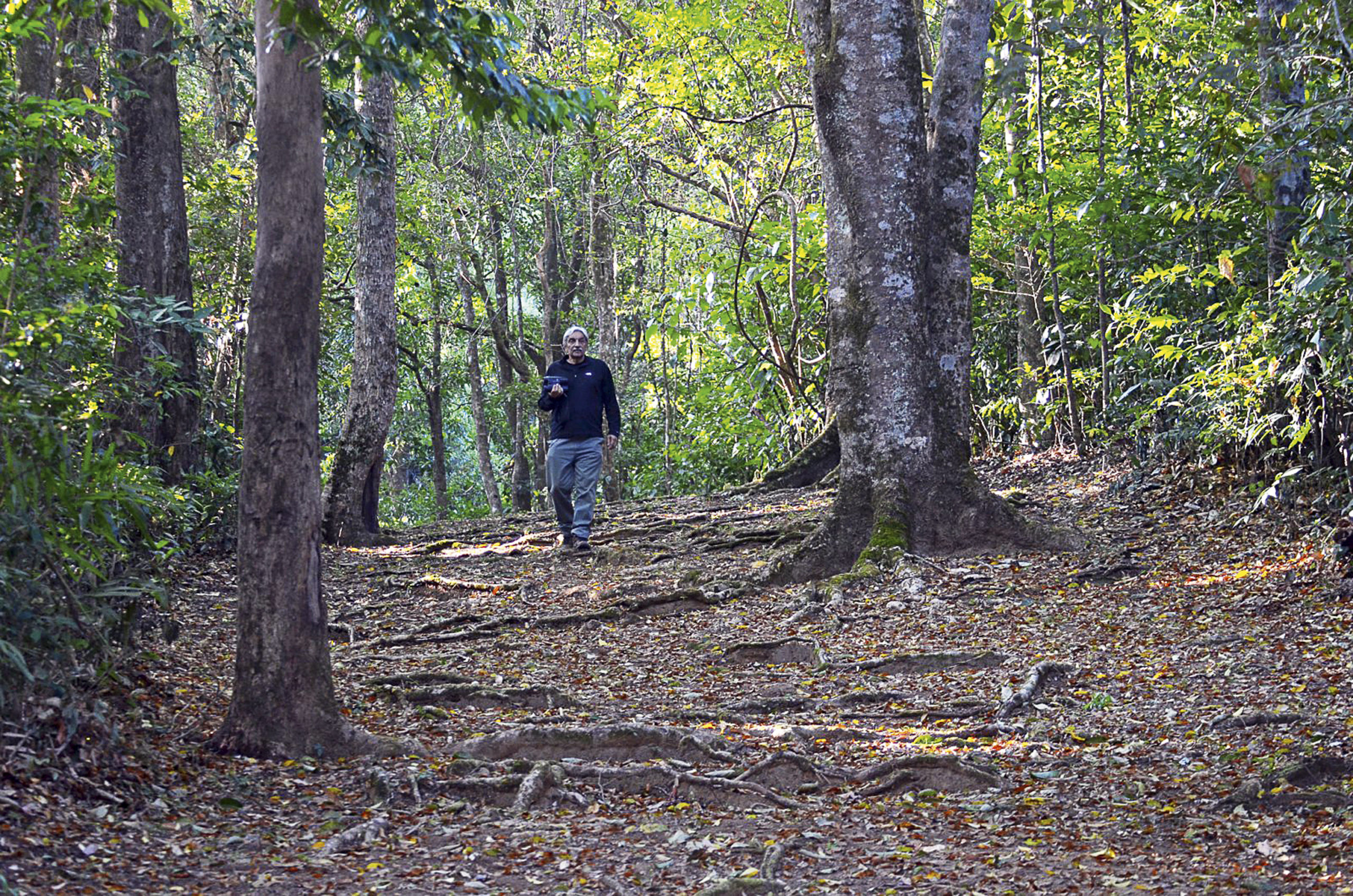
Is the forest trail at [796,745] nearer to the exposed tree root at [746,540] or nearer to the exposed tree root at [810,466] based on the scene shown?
the exposed tree root at [746,540]

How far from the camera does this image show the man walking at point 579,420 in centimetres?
1105

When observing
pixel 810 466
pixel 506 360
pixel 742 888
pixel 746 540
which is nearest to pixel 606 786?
pixel 742 888

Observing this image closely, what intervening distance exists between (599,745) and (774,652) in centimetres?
211

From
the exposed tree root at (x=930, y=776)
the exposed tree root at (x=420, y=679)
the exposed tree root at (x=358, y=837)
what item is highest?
the exposed tree root at (x=420, y=679)

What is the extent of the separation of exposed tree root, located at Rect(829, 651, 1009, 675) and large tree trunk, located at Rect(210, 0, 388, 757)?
126 inches

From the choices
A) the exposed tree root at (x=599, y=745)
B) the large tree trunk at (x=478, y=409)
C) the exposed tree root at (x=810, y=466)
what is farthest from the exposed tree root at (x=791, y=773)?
the large tree trunk at (x=478, y=409)

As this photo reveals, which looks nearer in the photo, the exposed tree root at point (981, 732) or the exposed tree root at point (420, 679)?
the exposed tree root at point (981, 732)

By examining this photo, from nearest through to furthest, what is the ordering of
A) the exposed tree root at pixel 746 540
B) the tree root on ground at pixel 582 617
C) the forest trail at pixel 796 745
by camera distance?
the forest trail at pixel 796 745
the tree root on ground at pixel 582 617
the exposed tree root at pixel 746 540

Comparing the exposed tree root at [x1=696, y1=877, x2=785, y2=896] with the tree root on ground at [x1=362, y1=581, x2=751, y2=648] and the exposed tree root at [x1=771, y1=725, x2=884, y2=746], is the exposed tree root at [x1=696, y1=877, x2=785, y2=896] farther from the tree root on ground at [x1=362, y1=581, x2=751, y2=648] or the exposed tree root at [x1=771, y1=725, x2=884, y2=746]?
the tree root on ground at [x1=362, y1=581, x2=751, y2=648]

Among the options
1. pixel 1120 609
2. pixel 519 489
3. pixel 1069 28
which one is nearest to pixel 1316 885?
pixel 1120 609

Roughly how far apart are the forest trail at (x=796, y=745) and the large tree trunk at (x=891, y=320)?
48cm

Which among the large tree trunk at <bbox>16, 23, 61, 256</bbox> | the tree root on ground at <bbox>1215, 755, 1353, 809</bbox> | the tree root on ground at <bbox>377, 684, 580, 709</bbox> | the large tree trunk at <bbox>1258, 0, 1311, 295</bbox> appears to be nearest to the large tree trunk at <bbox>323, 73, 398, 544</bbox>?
the large tree trunk at <bbox>16, 23, 61, 256</bbox>

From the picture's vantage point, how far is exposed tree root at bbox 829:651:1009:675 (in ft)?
22.7

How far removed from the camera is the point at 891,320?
9008mm
